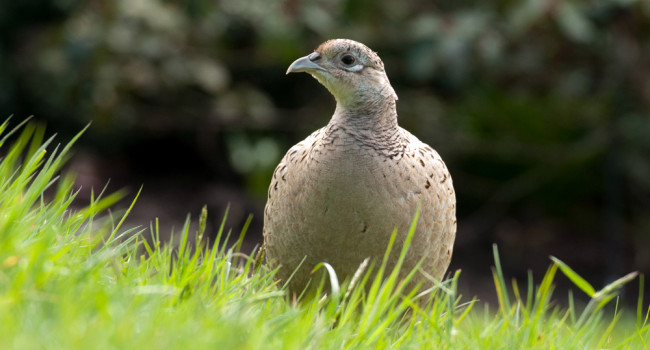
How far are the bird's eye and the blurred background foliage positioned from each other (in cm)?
201

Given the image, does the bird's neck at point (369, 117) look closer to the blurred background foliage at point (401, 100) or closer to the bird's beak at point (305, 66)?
the bird's beak at point (305, 66)

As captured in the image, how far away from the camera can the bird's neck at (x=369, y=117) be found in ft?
10.2

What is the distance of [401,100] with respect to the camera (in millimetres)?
6293

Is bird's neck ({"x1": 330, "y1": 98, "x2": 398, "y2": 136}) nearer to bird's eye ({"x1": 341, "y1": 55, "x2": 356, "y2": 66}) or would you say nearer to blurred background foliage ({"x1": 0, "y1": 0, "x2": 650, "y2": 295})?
bird's eye ({"x1": 341, "y1": 55, "x2": 356, "y2": 66})

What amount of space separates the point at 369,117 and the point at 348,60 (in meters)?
0.24

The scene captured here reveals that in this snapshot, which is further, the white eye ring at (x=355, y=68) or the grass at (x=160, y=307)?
the white eye ring at (x=355, y=68)

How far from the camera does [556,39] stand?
20.2 feet

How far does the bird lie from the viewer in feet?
9.73

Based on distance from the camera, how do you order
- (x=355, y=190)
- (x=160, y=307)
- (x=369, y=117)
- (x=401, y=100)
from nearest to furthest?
(x=160, y=307), (x=355, y=190), (x=369, y=117), (x=401, y=100)

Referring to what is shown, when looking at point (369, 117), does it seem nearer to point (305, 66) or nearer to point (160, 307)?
point (305, 66)

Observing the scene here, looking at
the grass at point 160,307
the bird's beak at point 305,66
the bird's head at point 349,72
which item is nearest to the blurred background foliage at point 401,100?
the bird's head at point 349,72

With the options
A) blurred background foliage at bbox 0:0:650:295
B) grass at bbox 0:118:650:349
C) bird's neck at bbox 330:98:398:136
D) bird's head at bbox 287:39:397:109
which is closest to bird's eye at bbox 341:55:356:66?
bird's head at bbox 287:39:397:109

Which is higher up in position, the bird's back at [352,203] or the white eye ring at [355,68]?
the white eye ring at [355,68]

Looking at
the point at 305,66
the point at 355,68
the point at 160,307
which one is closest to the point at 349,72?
the point at 355,68
